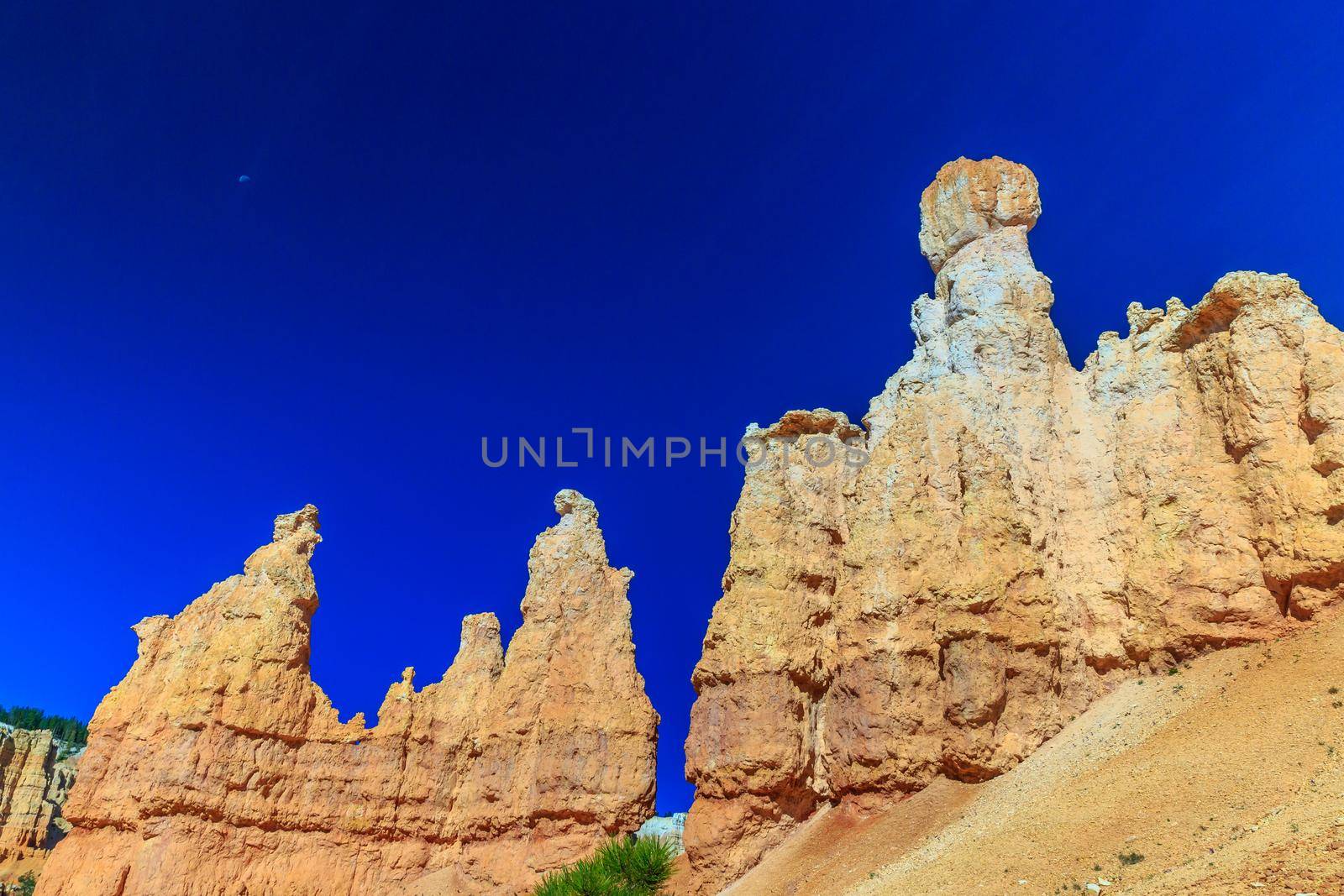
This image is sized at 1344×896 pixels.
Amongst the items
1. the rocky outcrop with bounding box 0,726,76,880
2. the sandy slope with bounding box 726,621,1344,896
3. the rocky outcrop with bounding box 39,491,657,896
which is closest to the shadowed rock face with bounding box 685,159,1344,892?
the sandy slope with bounding box 726,621,1344,896

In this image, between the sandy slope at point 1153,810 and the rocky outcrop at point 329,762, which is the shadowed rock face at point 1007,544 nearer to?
the sandy slope at point 1153,810

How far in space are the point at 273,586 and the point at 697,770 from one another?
15.8 m

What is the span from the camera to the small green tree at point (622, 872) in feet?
71.1

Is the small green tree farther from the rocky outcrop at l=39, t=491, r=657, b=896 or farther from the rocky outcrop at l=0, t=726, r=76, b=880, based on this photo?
the rocky outcrop at l=0, t=726, r=76, b=880

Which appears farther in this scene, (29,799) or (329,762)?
(29,799)

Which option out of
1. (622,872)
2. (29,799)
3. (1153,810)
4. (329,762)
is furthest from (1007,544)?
(29,799)

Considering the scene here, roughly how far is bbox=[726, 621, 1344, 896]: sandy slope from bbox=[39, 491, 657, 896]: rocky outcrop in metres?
8.08

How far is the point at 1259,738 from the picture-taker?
52.5 ft

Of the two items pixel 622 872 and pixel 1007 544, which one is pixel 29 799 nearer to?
pixel 622 872

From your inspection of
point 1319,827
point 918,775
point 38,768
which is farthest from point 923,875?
point 38,768

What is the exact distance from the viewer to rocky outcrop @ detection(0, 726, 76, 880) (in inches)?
1748

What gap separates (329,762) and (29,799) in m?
29.1

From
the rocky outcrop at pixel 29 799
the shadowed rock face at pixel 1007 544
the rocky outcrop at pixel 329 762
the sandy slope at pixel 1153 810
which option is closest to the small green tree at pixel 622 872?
the shadowed rock face at pixel 1007 544

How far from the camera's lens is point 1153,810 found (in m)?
15.3
